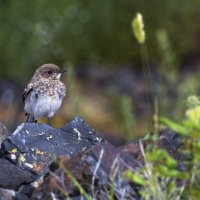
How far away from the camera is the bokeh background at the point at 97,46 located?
15.5m

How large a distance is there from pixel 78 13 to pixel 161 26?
1706mm

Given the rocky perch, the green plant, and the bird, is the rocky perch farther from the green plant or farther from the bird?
the bird

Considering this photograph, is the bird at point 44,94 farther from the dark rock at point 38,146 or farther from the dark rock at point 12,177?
the dark rock at point 12,177

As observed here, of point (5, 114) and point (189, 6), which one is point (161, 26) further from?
point (5, 114)

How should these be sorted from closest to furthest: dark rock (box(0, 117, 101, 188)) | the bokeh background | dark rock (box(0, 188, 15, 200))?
dark rock (box(0, 188, 15, 200)) < dark rock (box(0, 117, 101, 188)) < the bokeh background

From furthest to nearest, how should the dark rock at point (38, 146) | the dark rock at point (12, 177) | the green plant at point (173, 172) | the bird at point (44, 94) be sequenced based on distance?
the bird at point (44, 94)
the dark rock at point (38, 146)
the dark rock at point (12, 177)
the green plant at point (173, 172)

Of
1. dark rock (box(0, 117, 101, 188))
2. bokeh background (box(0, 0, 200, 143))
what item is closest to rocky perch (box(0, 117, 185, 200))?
dark rock (box(0, 117, 101, 188))

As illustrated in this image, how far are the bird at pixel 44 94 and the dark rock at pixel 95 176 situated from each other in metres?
3.28

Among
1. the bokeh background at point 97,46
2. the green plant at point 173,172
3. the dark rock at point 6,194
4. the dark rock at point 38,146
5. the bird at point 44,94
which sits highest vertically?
the bokeh background at point 97,46

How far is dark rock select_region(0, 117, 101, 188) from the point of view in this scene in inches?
231

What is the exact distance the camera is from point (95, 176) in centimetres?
492

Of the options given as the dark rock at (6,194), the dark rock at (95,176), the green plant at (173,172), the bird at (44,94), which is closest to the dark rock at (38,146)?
the dark rock at (6,194)

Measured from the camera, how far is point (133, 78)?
17531 mm

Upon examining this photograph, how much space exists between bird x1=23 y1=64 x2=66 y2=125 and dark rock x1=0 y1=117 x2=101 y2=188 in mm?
1935
